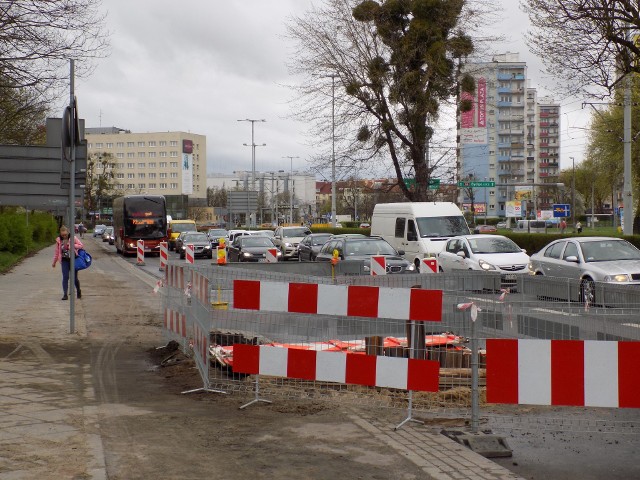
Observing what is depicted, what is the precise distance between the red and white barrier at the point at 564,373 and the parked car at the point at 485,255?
16.1 meters

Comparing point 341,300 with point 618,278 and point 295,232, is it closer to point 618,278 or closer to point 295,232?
point 618,278

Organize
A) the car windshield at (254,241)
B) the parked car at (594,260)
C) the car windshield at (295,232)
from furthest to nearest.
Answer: the car windshield at (295,232) < the car windshield at (254,241) < the parked car at (594,260)

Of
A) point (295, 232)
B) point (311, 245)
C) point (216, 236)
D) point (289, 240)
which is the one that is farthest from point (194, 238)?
point (311, 245)

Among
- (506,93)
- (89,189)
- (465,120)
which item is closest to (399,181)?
(465,120)

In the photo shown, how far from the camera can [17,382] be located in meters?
9.10

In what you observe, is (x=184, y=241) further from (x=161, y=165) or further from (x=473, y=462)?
(x=161, y=165)

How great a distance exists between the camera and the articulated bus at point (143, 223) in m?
53.1

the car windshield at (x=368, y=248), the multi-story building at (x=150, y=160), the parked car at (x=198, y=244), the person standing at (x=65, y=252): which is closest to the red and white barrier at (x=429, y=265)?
the car windshield at (x=368, y=248)

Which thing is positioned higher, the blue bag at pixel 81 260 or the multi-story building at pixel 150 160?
the multi-story building at pixel 150 160

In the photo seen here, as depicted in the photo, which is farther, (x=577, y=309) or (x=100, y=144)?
(x=100, y=144)

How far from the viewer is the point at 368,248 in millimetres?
24016

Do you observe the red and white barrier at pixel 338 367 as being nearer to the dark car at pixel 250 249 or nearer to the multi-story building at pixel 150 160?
the dark car at pixel 250 249

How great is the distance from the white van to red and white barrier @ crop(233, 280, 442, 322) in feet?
66.8

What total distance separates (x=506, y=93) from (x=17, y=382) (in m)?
132
